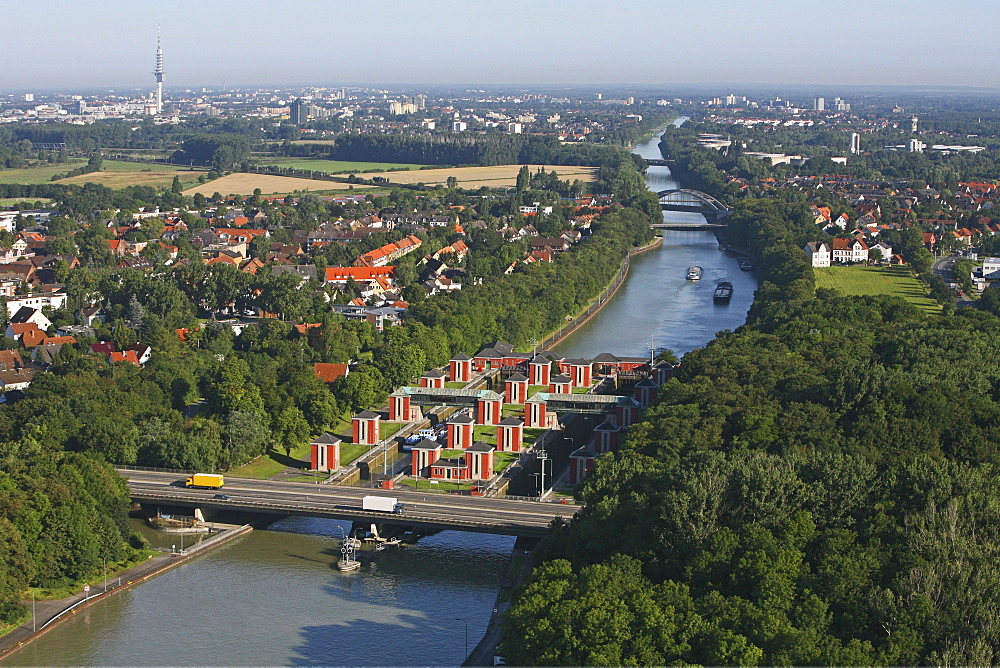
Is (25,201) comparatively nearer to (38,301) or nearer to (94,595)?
(38,301)

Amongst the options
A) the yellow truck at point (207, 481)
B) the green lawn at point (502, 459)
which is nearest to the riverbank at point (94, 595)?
the yellow truck at point (207, 481)

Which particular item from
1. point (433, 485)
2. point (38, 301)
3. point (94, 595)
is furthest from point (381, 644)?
point (38, 301)

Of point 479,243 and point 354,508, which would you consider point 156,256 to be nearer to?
point 479,243

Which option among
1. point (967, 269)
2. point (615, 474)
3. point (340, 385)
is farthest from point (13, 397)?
point (967, 269)

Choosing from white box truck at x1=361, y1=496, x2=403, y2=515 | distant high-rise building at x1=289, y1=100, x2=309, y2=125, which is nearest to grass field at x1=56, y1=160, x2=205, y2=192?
distant high-rise building at x1=289, y1=100, x2=309, y2=125

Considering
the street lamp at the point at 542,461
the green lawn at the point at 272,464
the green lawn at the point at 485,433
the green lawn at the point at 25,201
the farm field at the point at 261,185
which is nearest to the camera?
the street lamp at the point at 542,461

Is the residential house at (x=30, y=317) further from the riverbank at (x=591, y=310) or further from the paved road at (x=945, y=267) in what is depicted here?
the paved road at (x=945, y=267)
